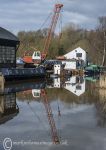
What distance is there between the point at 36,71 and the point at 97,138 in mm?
46341

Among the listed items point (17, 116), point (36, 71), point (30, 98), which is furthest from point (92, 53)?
point (17, 116)

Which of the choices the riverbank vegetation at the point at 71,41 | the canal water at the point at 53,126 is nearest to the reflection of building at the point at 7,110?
the canal water at the point at 53,126

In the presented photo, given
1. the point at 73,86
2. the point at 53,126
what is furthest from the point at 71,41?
the point at 53,126

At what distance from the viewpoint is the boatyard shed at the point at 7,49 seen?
5750 cm

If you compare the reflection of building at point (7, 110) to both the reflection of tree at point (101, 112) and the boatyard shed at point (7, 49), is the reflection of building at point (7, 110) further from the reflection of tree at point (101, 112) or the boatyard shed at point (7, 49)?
the boatyard shed at point (7, 49)

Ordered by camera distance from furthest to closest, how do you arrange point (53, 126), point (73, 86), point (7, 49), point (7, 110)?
point (7, 49) < point (73, 86) < point (7, 110) < point (53, 126)

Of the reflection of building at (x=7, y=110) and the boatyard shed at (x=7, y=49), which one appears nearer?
the reflection of building at (x=7, y=110)

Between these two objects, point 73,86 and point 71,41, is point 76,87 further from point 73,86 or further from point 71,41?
point 71,41

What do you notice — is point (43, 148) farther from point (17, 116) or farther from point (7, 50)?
point (7, 50)

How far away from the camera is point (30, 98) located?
1210 inches

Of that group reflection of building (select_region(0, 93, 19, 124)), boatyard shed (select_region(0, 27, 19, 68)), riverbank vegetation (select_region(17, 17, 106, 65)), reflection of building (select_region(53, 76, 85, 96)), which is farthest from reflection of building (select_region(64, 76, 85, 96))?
riverbank vegetation (select_region(17, 17, 106, 65))

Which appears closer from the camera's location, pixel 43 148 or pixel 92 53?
pixel 43 148

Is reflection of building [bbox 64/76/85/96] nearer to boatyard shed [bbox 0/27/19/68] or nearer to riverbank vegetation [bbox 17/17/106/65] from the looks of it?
boatyard shed [bbox 0/27/19/68]

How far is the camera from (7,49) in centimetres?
5978
